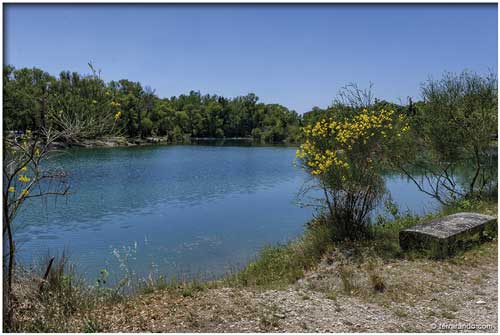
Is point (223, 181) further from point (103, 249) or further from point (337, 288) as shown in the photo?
point (337, 288)

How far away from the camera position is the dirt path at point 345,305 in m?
5.12

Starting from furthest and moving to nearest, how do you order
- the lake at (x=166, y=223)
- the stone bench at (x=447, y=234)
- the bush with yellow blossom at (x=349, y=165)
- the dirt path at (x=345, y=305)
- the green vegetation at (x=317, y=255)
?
1. the lake at (x=166, y=223)
2. the bush with yellow blossom at (x=349, y=165)
3. the stone bench at (x=447, y=234)
4. the green vegetation at (x=317, y=255)
5. the dirt path at (x=345, y=305)

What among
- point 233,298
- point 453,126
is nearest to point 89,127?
point 233,298

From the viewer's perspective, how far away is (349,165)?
991 centimetres

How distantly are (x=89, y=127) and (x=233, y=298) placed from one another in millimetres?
3246

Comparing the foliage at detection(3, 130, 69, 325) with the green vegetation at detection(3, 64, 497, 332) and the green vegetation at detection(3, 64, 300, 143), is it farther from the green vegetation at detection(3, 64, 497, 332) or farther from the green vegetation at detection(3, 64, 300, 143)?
the green vegetation at detection(3, 64, 300, 143)

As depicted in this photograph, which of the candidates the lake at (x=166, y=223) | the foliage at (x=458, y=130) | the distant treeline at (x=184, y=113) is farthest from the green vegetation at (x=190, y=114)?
the foliage at (x=458, y=130)

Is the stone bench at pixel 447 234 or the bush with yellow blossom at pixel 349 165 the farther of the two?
the bush with yellow blossom at pixel 349 165

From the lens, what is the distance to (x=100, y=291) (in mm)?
6785

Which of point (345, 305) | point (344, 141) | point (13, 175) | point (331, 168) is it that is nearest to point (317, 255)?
point (331, 168)

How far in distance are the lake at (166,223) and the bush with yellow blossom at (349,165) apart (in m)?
3.14

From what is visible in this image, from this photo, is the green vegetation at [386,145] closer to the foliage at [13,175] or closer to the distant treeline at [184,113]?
the foliage at [13,175]

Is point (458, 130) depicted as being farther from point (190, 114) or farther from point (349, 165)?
point (190, 114)

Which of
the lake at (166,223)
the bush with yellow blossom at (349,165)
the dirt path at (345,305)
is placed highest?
the bush with yellow blossom at (349,165)
